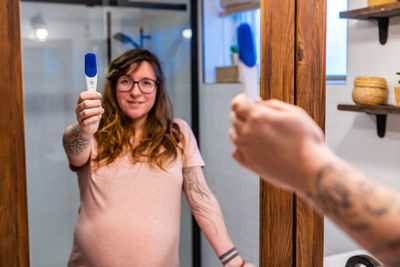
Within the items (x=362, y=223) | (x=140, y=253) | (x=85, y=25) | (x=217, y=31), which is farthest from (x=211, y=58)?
(x=362, y=223)

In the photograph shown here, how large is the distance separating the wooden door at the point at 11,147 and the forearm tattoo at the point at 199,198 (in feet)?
1.11

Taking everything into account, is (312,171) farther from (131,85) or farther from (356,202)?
Answer: (131,85)

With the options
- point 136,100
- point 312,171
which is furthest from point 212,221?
point 312,171

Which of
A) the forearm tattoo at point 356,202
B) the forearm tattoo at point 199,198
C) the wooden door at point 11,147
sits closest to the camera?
the forearm tattoo at point 356,202

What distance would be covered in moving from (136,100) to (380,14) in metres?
0.62

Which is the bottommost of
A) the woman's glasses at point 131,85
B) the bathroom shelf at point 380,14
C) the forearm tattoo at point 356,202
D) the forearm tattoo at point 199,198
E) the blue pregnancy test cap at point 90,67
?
the forearm tattoo at point 199,198

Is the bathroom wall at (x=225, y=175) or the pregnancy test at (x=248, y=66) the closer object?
the pregnancy test at (x=248, y=66)

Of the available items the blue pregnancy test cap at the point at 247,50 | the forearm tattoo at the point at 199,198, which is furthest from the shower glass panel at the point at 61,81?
the blue pregnancy test cap at the point at 247,50

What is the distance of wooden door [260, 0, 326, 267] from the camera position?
95 cm

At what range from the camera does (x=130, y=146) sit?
0.87m

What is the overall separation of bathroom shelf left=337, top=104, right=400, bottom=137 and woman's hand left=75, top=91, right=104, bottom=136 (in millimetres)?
593

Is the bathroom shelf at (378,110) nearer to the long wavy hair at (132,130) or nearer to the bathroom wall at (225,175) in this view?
the bathroom wall at (225,175)

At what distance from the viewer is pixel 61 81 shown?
3.06 feet

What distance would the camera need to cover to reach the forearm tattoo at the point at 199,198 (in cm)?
91
